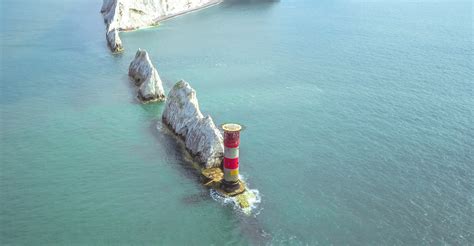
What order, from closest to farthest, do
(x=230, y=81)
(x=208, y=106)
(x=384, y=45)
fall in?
(x=208, y=106) → (x=230, y=81) → (x=384, y=45)

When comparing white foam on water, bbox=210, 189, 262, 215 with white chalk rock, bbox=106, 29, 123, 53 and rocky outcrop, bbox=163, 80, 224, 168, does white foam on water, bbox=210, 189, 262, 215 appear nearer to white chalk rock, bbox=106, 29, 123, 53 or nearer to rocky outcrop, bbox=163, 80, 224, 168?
rocky outcrop, bbox=163, 80, 224, 168

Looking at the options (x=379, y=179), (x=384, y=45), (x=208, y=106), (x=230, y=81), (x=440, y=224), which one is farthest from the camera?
(x=384, y=45)

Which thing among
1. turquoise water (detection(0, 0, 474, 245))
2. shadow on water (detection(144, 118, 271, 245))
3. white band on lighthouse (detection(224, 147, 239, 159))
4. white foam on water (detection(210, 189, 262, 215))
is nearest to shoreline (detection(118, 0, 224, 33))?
turquoise water (detection(0, 0, 474, 245))

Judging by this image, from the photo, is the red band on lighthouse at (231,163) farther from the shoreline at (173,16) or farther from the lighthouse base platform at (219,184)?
the shoreline at (173,16)

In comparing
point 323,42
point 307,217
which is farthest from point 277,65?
point 307,217

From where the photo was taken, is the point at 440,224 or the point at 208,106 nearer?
the point at 440,224

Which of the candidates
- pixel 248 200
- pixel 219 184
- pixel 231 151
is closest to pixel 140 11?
pixel 219 184

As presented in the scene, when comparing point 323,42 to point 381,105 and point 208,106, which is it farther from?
point 208,106
